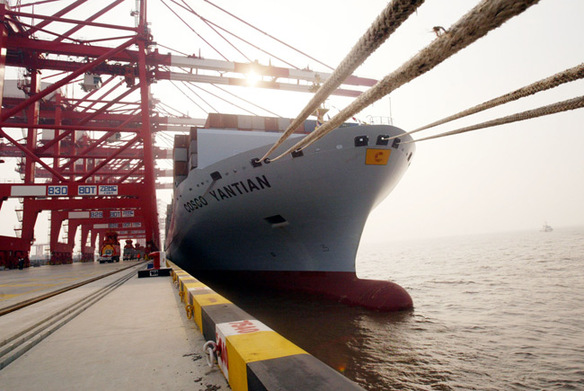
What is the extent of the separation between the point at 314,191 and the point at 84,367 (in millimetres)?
7752

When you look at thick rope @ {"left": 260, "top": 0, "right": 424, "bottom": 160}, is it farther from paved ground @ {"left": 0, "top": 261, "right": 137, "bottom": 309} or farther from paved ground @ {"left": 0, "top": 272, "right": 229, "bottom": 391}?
paved ground @ {"left": 0, "top": 261, "right": 137, "bottom": 309}

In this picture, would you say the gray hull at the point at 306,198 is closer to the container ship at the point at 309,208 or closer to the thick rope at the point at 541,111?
the container ship at the point at 309,208

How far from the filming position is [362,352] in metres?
6.30

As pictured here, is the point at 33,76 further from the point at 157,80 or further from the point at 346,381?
the point at 346,381

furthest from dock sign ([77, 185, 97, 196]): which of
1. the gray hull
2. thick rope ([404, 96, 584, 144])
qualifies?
thick rope ([404, 96, 584, 144])

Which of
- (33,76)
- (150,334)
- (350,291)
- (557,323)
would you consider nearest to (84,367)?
(150,334)

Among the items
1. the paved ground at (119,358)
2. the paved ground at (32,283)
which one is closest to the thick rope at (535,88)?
the paved ground at (119,358)

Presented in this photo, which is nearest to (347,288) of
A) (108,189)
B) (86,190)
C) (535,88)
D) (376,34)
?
(535,88)

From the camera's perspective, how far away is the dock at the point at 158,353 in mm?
1969

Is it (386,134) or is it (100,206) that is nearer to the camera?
(386,134)

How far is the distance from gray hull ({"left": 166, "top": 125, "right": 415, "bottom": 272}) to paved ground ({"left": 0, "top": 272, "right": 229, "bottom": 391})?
19.1 feet

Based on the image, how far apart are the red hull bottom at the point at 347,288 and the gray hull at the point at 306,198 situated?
0.82 ft

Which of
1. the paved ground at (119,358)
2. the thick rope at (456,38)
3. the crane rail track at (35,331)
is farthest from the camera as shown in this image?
the crane rail track at (35,331)

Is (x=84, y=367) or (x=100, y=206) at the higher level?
(x=100, y=206)
